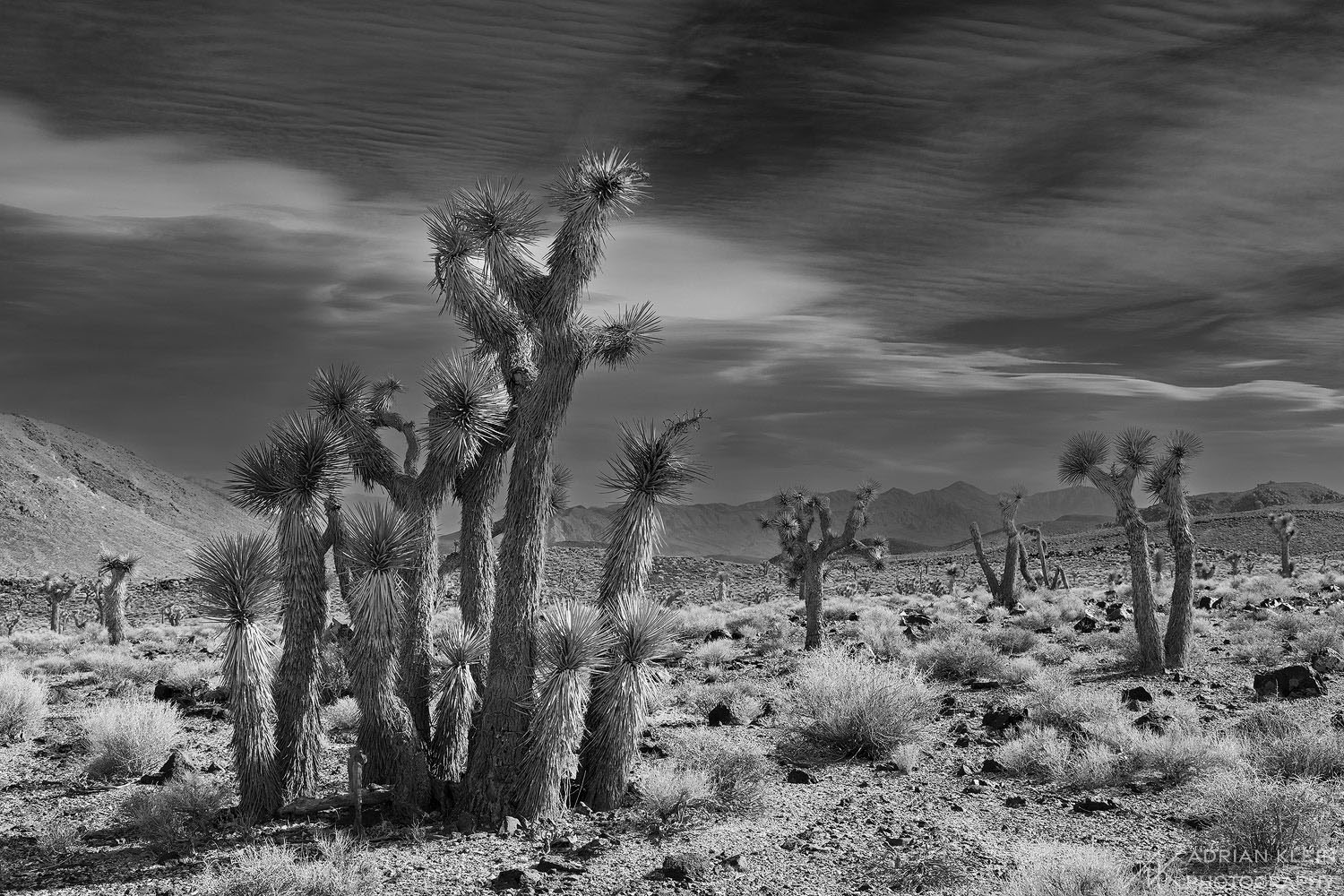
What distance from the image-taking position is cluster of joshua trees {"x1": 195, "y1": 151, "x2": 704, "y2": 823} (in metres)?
9.77

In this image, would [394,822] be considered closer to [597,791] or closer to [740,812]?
[597,791]

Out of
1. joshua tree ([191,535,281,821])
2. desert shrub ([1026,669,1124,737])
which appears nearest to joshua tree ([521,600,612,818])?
joshua tree ([191,535,281,821])

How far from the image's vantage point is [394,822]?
9.83 m

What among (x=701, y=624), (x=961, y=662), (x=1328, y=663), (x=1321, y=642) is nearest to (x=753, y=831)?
(x=961, y=662)

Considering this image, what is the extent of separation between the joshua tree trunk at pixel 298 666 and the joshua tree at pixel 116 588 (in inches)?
951

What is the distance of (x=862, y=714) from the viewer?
12.6 metres

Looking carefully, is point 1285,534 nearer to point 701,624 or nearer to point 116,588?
point 701,624

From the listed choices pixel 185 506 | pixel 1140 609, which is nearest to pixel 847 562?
pixel 1140 609

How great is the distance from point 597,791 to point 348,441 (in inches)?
190

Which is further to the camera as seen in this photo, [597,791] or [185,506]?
[185,506]

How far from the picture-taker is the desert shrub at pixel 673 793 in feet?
32.5

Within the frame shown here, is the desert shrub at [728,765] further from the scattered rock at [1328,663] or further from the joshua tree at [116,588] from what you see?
the joshua tree at [116,588]

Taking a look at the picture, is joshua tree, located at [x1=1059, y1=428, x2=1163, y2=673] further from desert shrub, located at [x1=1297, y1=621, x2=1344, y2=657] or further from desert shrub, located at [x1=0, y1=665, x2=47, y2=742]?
desert shrub, located at [x1=0, y1=665, x2=47, y2=742]

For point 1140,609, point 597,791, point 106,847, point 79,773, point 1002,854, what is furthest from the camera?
point 1140,609
